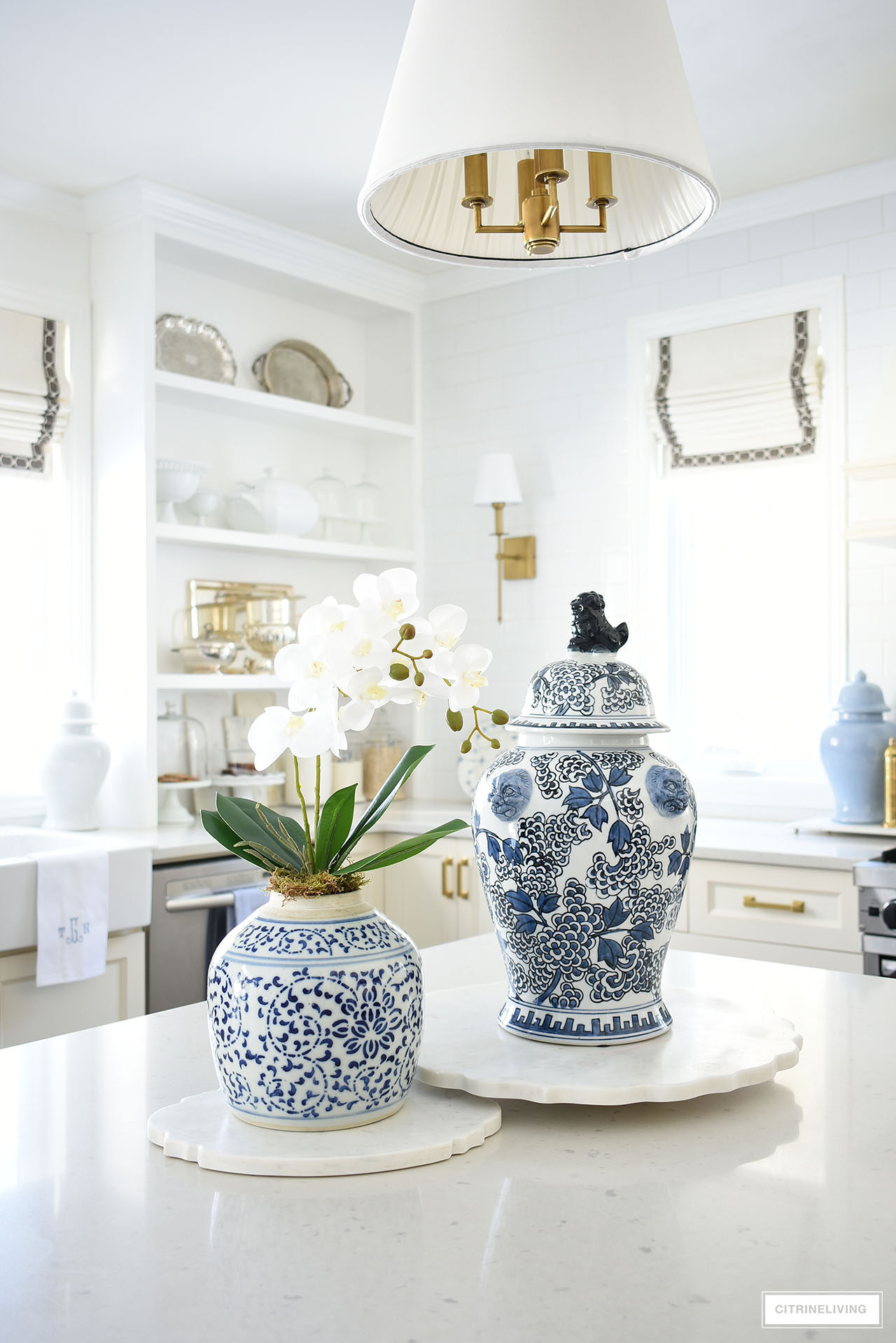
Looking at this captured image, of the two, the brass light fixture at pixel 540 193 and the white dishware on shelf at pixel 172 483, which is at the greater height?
the white dishware on shelf at pixel 172 483

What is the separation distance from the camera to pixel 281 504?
404cm

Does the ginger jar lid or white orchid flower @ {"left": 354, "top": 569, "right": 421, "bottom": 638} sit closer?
white orchid flower @ {"left": 354, "top": 569, "right": 421, "bottom": 638}

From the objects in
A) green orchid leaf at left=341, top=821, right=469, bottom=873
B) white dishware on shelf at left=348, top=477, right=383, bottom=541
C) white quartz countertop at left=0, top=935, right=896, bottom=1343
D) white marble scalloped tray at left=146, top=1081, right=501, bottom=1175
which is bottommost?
white quartz countertop at left=0, top=935, right=896, bottom=1343

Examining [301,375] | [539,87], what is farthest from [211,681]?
[539,87]

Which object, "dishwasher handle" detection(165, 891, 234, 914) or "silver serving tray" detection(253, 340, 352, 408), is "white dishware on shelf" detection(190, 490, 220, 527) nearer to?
"silver serving tray" detection(253, 340, 352, 408)

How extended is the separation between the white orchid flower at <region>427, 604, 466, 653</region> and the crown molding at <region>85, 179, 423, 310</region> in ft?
9.76

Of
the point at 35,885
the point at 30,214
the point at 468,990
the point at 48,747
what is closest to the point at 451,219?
the point at 468,990

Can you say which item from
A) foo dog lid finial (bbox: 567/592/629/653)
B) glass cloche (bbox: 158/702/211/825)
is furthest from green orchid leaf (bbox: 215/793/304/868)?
glass cloche (bbox: 158/702/211/825)

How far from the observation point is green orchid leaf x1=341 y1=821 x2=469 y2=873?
1.08 metres

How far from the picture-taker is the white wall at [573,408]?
356 cm

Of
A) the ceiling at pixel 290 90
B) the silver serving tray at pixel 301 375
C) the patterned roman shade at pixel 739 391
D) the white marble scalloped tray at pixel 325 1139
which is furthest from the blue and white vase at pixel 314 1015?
the silver serving tray at pixel 301 375

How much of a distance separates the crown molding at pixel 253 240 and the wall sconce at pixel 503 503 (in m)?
0.75

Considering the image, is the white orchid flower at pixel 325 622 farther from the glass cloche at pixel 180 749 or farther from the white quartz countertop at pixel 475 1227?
the glass cloche at pixel 180 749

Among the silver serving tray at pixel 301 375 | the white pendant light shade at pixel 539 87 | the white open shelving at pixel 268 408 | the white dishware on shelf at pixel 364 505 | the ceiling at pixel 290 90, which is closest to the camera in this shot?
the white pendant light shade at pixel 539 87
